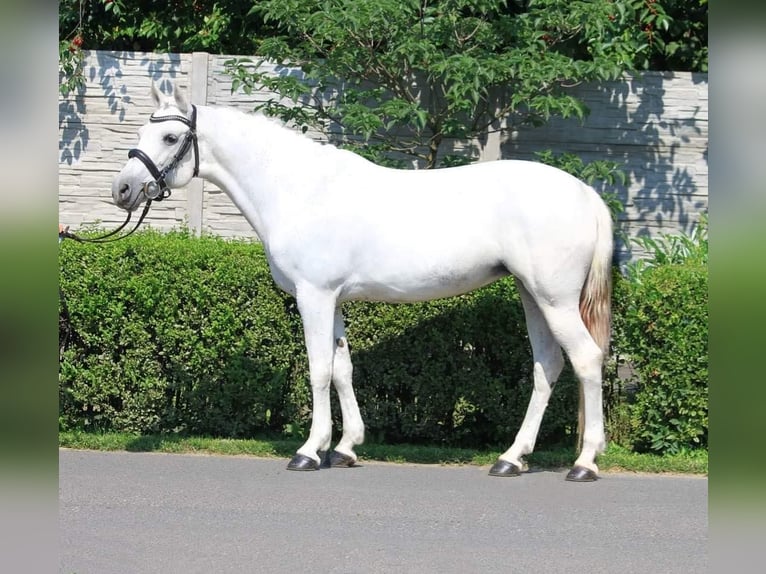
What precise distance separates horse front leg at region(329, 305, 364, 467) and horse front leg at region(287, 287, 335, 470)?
135 mm

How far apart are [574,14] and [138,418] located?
4373 millimetres

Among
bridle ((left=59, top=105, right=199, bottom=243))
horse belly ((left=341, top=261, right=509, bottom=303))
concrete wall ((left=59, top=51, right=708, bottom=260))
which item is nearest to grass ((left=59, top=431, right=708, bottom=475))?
horse belly ((left=341, top=261, right=509, bottom=303))

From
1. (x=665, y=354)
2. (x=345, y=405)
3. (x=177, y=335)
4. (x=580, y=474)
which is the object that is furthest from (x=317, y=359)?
(x=665, y=354)

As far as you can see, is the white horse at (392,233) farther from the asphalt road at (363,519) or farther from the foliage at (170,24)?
the foliage at (170,24)

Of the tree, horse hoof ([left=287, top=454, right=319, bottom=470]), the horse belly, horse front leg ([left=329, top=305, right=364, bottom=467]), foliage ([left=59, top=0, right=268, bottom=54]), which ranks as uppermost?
foliage ([left=59, top=0, right=268, bottom=54])

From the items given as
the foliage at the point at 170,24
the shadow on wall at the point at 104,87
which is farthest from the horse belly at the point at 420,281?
the foliage at the point at 170,24

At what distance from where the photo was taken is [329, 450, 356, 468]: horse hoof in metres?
6.51

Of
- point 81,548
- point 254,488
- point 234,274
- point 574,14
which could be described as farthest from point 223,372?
point 574,14

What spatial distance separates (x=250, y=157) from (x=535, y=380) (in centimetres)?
222

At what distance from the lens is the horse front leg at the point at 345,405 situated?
6520 millimetres

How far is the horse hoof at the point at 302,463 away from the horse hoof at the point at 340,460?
198 millimetres

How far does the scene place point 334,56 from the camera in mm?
8242

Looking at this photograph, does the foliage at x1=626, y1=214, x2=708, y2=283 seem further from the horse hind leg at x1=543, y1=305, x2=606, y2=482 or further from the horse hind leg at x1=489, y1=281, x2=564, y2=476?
the horse hind leg at x1=543, y1=305, x2=606, y2=482

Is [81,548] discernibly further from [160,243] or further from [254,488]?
[160,243]
